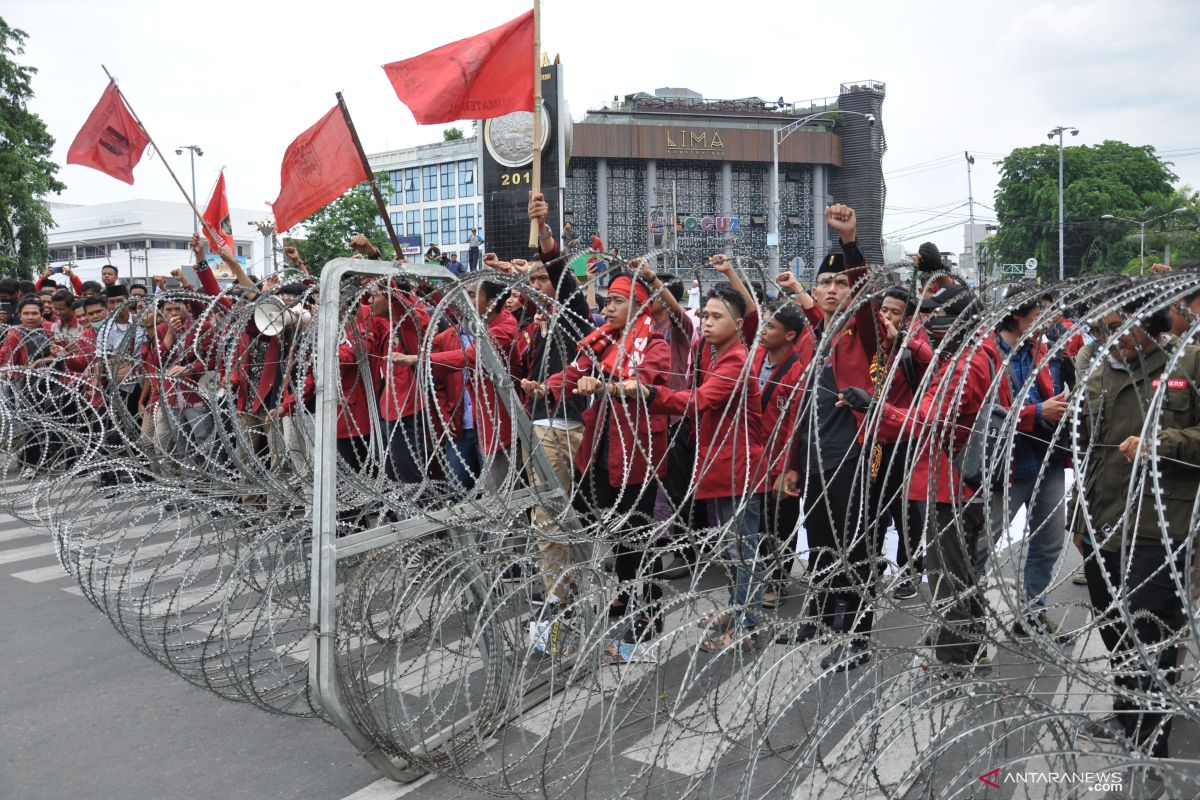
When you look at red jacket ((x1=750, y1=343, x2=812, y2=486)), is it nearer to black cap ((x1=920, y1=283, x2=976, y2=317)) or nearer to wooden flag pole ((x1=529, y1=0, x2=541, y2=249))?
black cap ((x1=920, y1=283, x2=976, y2=317))

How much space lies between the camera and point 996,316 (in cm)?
316

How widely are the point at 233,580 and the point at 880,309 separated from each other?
367 centimetres

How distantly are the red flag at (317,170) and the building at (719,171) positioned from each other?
205ft

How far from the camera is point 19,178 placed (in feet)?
93.4

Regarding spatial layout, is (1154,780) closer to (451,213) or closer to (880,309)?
(880,309)

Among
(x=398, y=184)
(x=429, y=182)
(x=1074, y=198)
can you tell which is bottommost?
(x=1074, y=198)

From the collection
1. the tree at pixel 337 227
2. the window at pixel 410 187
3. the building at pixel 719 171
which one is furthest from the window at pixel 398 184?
the tree at pixel 337 227

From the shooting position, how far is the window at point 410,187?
A: 8631cm

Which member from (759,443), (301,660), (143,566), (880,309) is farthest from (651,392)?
(143,566)

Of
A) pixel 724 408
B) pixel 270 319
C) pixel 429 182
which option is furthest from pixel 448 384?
pixel 429 182

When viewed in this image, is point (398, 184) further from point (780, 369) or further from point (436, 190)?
point (780, 369)

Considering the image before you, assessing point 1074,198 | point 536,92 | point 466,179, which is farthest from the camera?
point 466,179

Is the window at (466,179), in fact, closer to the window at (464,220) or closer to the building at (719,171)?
the window at (464,220)

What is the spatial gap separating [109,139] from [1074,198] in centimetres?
6154
